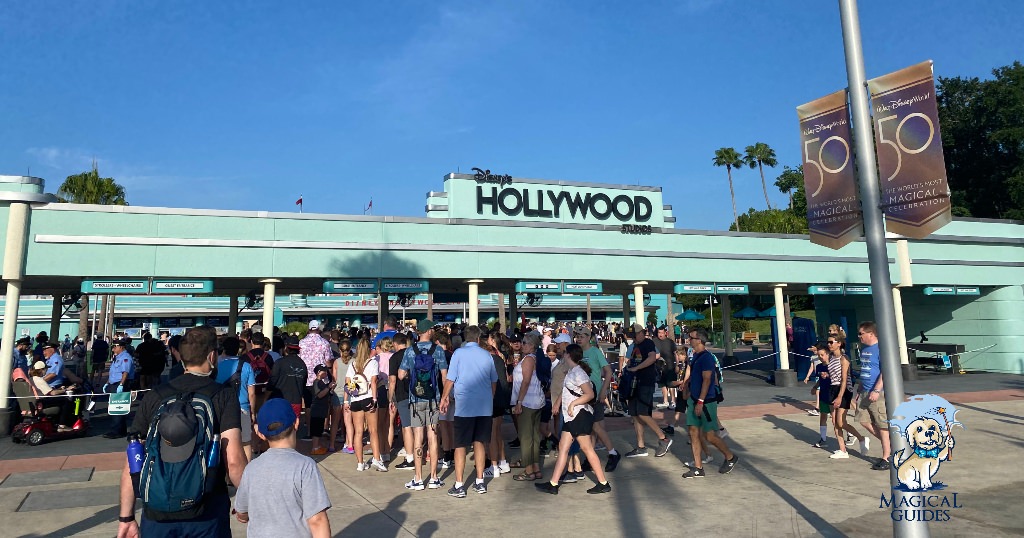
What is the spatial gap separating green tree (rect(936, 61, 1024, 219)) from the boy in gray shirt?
48.2 metres

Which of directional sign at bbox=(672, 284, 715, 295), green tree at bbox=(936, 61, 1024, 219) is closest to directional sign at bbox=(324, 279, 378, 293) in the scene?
directional sign at bbox=(672, 284, 715, 295)

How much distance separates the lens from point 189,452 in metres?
3.36

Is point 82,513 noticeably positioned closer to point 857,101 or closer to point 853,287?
point 857,101

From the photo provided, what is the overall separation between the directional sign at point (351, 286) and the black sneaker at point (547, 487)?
1018cm

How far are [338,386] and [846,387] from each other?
7.79 metres

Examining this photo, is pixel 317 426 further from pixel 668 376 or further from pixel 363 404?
pixel 668 376

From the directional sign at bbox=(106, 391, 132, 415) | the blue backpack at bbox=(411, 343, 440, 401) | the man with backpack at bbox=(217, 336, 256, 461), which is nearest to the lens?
the man with backpack at bbox=(217, 336, 256, 461)

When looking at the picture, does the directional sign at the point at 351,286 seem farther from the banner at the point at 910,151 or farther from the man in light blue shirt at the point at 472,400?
the banner at the point at 910,151

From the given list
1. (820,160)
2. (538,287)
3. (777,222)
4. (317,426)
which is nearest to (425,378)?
(317,426)

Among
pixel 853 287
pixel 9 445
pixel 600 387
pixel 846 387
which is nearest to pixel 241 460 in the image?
pixel 600 387

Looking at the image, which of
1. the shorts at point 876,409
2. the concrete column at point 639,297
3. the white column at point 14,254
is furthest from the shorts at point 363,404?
the concrete column at point 639,297

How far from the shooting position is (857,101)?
208 inches

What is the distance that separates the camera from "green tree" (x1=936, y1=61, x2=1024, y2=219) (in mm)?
41250

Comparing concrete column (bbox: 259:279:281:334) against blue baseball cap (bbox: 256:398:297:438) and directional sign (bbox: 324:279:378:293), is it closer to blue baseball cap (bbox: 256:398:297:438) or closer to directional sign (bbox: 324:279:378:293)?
directional sign (bbox: 324:279:378:293)
